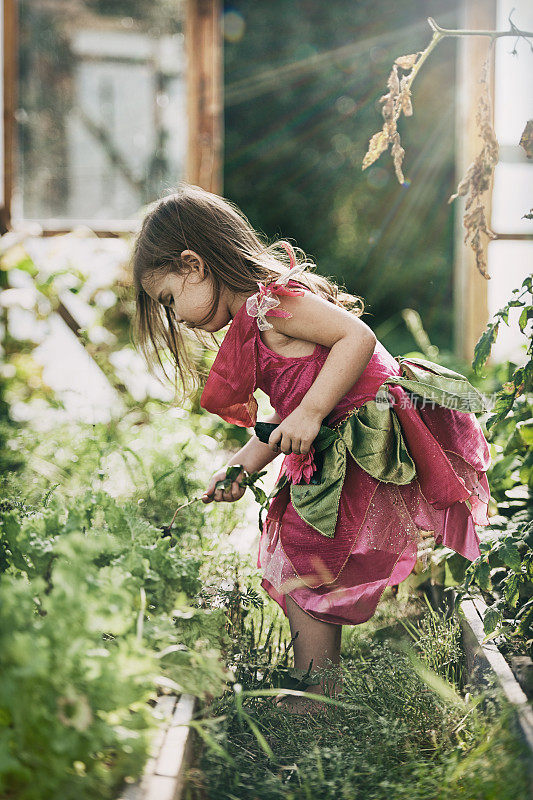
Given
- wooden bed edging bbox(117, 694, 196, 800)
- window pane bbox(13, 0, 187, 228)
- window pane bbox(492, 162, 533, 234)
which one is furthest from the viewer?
window pane bbox(13, 0, 187, 228)

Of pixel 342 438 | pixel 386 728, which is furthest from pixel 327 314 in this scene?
pixel 386 728

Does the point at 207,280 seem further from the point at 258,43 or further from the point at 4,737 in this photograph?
the point at 258,43

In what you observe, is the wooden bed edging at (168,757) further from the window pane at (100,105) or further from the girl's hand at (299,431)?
the window pane at (100,105)

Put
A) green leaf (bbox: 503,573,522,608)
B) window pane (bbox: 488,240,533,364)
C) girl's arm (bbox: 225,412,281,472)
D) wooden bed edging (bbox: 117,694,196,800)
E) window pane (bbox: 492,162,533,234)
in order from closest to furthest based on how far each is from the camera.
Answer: wooden bed edging (bbox: 117,694,196,800)
green leaf (bbox: 503,573,522,608)
girl's arm (bbox: 225,412,281,472)
window pane (bbox: 492,162,533,234)
window pane (bbox: 488,240,533,364)

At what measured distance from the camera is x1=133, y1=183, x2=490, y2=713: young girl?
5.32ft

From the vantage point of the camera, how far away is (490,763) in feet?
3.89

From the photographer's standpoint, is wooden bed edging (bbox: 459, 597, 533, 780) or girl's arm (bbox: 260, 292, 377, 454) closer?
wooden bed edging (bbox: 459, 597, 533, 780)

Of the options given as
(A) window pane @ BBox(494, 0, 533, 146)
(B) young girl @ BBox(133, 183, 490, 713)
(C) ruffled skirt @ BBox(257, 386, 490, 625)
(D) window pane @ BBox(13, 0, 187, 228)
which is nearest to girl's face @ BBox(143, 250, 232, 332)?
(B) young girl @ BBox(133, 183, 490, 713)

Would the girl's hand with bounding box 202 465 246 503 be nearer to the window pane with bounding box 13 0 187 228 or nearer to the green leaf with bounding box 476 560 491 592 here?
the green leaf with bounding box 476 560 491 592

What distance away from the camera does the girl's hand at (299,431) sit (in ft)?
5.18

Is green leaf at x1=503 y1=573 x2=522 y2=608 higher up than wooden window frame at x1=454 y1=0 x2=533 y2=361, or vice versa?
wooden window frame at x1=454 y1=0 x2=533 y2=361

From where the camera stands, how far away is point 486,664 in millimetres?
1519

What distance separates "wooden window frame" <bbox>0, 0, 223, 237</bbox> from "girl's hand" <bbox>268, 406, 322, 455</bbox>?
→ 3035 millimetres

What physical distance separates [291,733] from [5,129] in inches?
155
